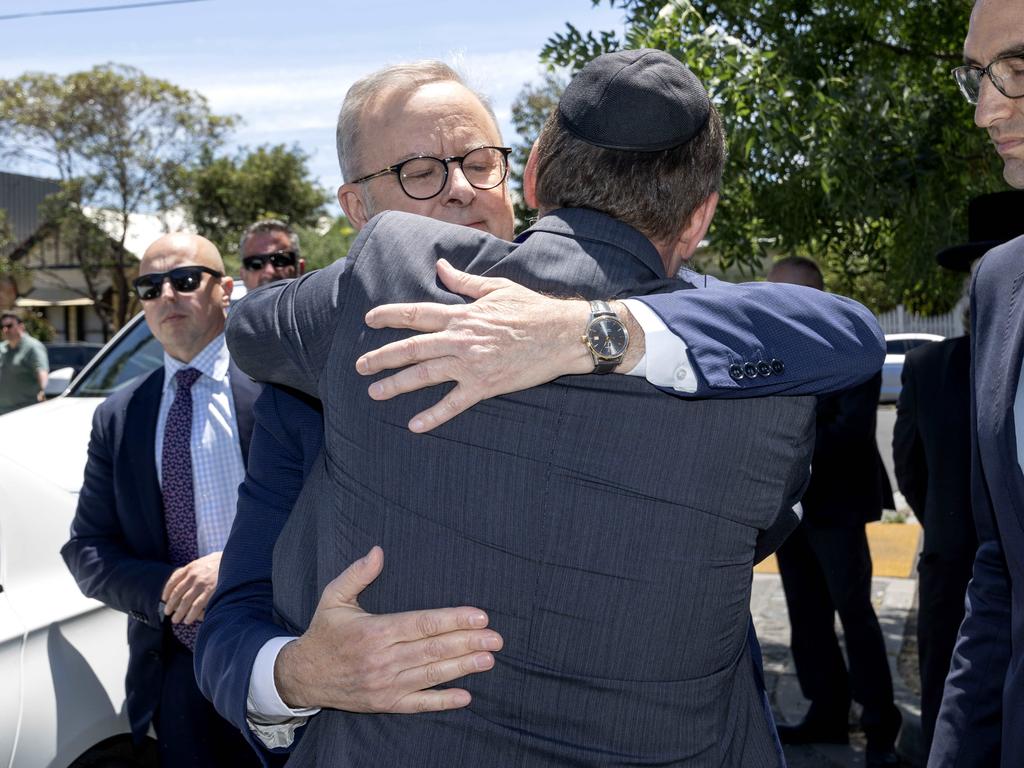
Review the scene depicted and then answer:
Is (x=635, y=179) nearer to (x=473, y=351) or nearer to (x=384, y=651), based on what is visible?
(x=473, y=351)

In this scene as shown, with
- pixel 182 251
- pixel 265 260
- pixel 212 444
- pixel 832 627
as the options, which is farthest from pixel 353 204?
pixel 832 627

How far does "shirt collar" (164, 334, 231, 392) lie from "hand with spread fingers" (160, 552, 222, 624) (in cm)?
70

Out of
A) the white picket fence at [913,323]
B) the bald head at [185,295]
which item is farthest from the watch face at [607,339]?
the white picket fence at [913,323]

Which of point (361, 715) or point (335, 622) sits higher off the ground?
point (335, 622)

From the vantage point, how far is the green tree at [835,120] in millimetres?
4121

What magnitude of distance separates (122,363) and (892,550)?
20.4 ft

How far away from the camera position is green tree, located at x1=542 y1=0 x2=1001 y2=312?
4.12 m

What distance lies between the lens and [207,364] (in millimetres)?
3535

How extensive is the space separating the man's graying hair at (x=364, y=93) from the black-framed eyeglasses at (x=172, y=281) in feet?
5.60

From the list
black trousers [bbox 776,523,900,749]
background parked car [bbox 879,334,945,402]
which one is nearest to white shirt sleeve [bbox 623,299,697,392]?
black trousers [bbox 776,523,900,749]

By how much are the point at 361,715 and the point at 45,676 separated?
1960 millimetres

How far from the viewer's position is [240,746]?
3.28m

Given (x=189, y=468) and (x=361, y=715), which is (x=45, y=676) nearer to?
(x=189, y=468)

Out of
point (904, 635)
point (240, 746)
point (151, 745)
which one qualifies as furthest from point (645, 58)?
point (904, 635)
